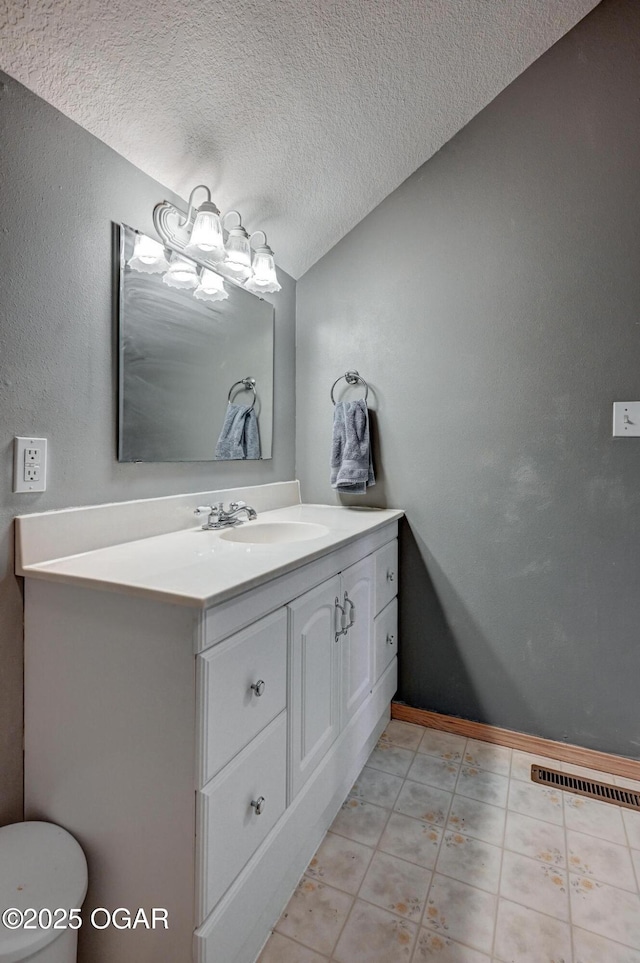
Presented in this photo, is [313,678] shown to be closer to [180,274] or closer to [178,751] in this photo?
[178,751]

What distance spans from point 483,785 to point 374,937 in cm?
65

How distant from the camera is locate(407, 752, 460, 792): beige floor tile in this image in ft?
5.24

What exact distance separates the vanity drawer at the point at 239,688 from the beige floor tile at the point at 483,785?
88 centimetres

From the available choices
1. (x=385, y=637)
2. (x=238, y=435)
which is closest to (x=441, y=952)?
(x=385, y=637)

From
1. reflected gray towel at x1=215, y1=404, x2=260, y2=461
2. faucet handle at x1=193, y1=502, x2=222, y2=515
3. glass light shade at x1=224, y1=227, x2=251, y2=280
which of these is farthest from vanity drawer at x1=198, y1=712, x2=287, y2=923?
glass light shade at x1=224, y1=227, x2=251, y2=280

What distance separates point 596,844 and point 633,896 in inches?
6.6

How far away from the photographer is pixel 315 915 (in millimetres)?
1133

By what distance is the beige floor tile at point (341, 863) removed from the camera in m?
1.22

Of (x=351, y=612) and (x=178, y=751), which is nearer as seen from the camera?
(x=178, y=751)

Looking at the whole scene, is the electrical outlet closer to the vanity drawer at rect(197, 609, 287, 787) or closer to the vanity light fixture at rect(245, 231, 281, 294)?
the vanity drawer at rect(197, 609, 287, 787)

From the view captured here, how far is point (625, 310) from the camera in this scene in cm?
159

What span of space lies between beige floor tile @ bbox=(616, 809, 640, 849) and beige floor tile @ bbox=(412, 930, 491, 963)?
626 mm

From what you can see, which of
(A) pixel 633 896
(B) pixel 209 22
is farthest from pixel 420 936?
(B) pixel 209 22

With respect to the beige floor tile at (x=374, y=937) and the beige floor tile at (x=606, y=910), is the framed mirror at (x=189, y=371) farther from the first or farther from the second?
the beige floor tile at (x=606, y=910)
